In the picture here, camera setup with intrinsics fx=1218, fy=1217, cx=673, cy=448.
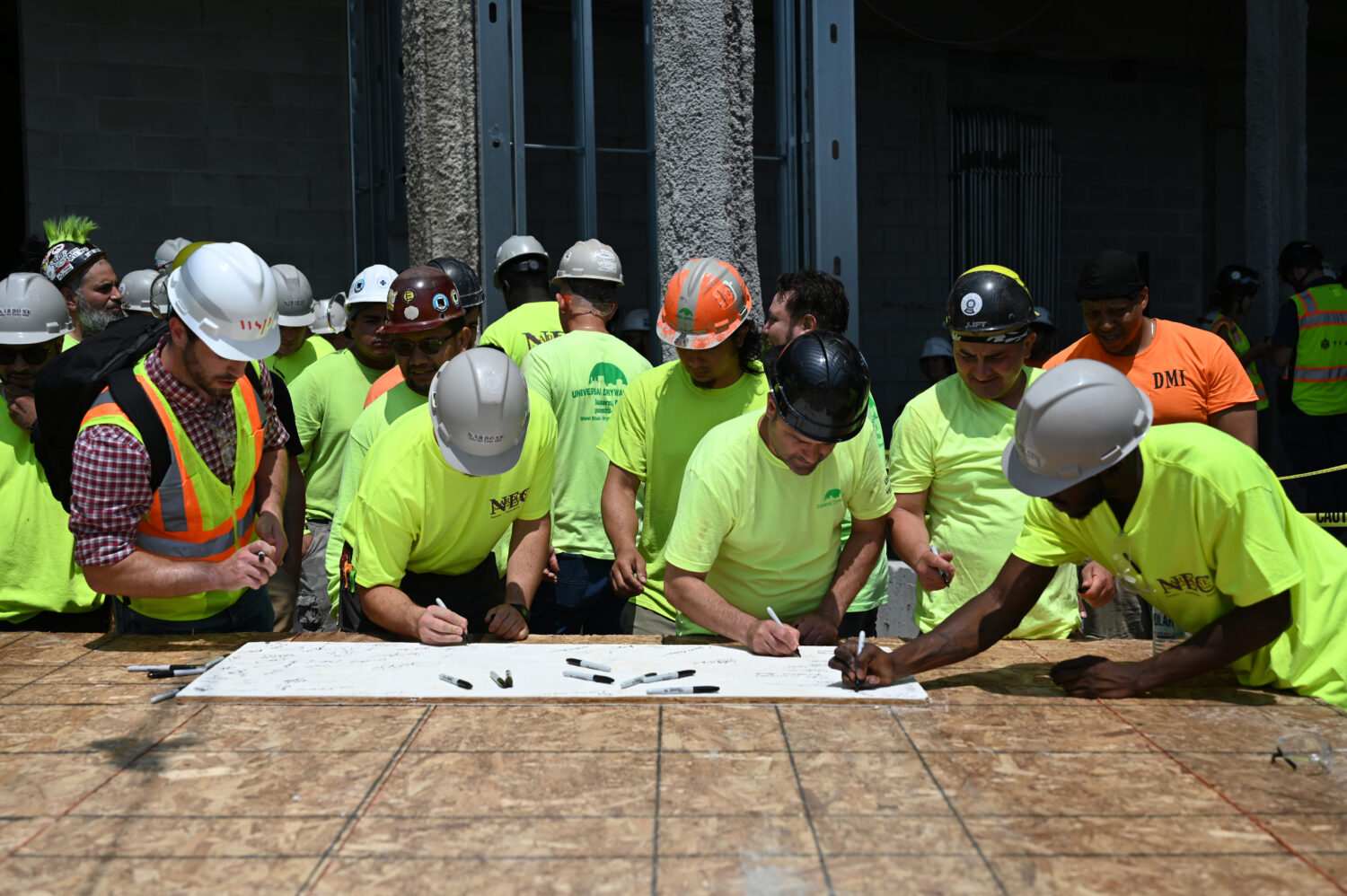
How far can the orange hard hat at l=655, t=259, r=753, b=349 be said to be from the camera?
4.53m

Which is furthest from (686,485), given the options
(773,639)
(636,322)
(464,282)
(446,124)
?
(636,322)

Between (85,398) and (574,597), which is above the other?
(85,398)

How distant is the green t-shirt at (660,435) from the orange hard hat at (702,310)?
189 millimetres

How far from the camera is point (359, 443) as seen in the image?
4.50 m

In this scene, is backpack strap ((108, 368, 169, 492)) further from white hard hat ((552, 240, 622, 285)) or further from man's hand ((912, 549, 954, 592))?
man's hand ((912, 549, 954, 592))

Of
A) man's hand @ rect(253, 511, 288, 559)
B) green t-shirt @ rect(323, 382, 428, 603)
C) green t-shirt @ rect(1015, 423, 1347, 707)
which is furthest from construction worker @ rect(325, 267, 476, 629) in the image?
green t-shirt @ rect(1015, 423, 1347, 707)

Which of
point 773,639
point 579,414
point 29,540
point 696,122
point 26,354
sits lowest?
point 773,639

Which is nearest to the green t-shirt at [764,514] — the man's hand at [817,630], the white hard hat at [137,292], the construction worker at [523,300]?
the man's hand at [817,630]

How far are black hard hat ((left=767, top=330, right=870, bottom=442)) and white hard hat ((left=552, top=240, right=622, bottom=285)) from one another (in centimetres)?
203

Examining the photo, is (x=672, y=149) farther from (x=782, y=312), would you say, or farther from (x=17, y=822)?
(x=17, y=822)

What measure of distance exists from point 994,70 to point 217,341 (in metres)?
11.1

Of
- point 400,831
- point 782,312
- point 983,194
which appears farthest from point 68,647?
point 983,194

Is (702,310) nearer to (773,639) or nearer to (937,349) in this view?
(773,639)

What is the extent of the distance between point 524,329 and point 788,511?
236cm
